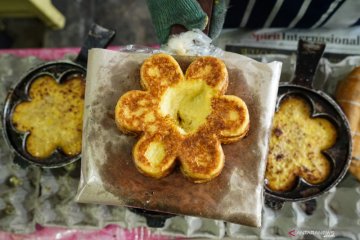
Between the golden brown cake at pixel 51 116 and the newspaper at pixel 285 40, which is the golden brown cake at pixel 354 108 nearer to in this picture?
the newspaper at pixel 285 40

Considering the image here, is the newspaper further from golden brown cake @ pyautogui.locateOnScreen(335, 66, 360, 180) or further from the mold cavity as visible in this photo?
the mold cavity

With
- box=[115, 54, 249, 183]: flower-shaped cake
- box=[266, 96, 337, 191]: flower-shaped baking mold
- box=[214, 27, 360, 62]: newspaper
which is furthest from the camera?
box=[214, 27, 360, 62]: newspaper

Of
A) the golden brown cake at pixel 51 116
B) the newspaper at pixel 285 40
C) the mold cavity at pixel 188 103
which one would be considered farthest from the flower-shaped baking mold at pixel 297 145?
the golden brown cake at pixel 51 116

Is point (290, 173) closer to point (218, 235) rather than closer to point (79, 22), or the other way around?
point (218, 235)

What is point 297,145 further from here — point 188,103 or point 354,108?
point 188,103

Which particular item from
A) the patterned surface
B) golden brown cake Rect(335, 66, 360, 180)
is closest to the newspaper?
the patterned surface

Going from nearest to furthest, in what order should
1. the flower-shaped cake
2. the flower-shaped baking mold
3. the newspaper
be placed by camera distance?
the flower-shaped cake < the flower-shaped baking mold < the newspaper
